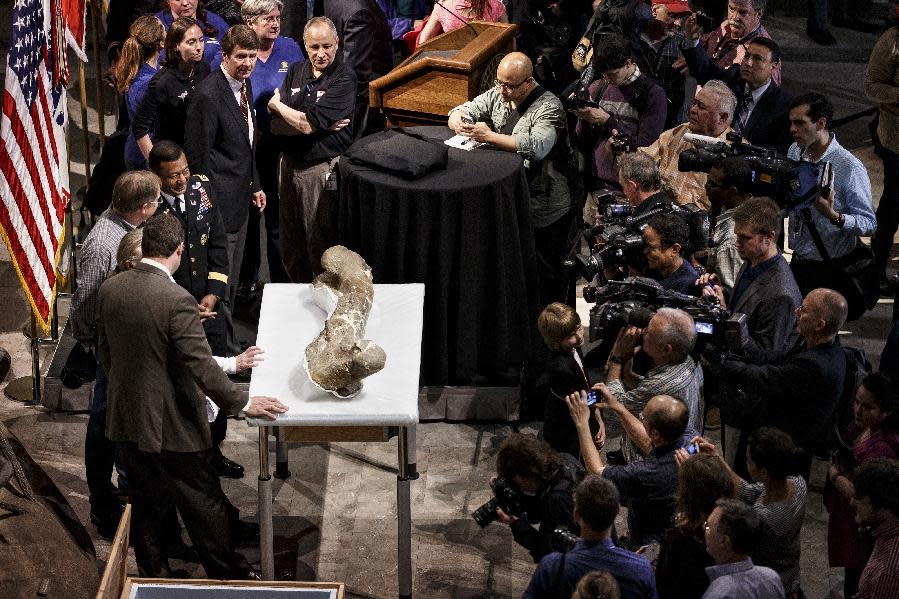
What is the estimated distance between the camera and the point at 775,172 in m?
6.55

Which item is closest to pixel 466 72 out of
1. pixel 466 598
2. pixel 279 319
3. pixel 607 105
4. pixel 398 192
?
pixel 607 105

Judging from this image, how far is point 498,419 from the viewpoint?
289 inches

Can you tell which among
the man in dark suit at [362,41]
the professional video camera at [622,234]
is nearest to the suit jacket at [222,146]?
the man in dark suit at [362,41]

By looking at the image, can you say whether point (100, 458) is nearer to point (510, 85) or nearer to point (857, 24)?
point (510, 85)

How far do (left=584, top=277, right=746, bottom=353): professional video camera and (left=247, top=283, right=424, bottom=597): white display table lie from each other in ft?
2.70

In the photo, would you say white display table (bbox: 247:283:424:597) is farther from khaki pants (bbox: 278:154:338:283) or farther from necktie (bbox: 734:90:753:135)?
necktie (bbox: 734:90:753:135)

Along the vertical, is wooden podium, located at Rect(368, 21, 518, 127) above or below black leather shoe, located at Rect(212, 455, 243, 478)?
above

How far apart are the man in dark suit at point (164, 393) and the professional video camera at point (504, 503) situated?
89 centimetres

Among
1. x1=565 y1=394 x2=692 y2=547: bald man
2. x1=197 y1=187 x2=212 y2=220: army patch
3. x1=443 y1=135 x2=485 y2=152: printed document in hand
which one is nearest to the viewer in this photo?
x1=565 y1=394 x2=692 y2=547: bald man

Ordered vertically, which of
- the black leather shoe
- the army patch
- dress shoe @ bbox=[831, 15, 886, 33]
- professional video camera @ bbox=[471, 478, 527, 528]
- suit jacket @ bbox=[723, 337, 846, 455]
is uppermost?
dress shoe @ bbox=[831, 15, 886, 33]

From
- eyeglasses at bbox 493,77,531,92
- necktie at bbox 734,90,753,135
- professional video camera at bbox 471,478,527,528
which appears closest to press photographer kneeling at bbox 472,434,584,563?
professional video camera at bbox 471,478,527,528

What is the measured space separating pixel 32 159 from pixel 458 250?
7.22 ft

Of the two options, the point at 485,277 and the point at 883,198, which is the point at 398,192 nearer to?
the point at 485,277

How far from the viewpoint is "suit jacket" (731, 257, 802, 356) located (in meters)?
6.13
